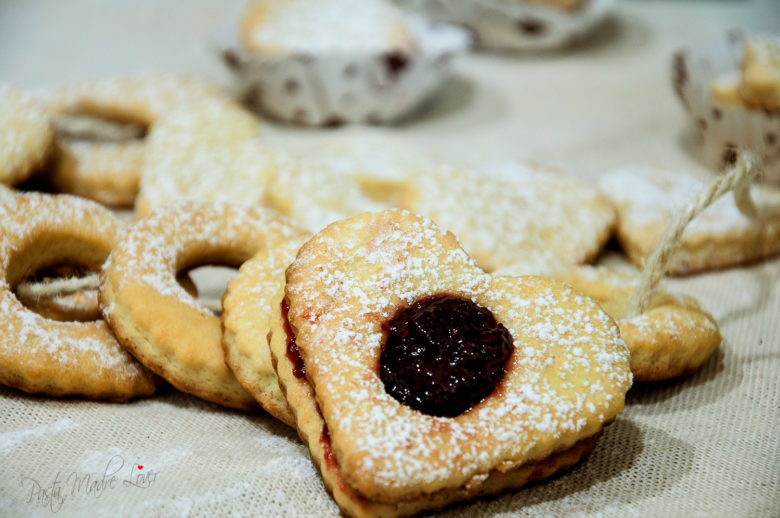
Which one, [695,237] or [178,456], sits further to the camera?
[695,237]

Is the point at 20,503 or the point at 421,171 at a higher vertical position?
the point at 421,171

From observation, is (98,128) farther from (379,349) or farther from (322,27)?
(379,349)

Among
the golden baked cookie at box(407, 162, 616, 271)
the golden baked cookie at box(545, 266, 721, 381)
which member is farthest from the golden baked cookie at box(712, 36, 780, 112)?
the golden baked cookie at box(545, 266, 721, 381)

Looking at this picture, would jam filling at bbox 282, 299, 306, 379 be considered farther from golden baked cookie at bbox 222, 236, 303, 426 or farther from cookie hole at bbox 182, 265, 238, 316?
cookie hole at bbox 182, 265, 238, 316

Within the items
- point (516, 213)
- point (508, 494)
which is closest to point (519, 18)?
point (516, 213)

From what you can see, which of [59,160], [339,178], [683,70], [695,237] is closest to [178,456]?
[339,178]

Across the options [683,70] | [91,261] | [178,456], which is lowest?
[178,456]

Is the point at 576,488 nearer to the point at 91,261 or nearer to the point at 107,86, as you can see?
the point at 91,261

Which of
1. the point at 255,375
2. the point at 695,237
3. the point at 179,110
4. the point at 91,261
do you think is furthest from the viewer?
the point at 179,110
